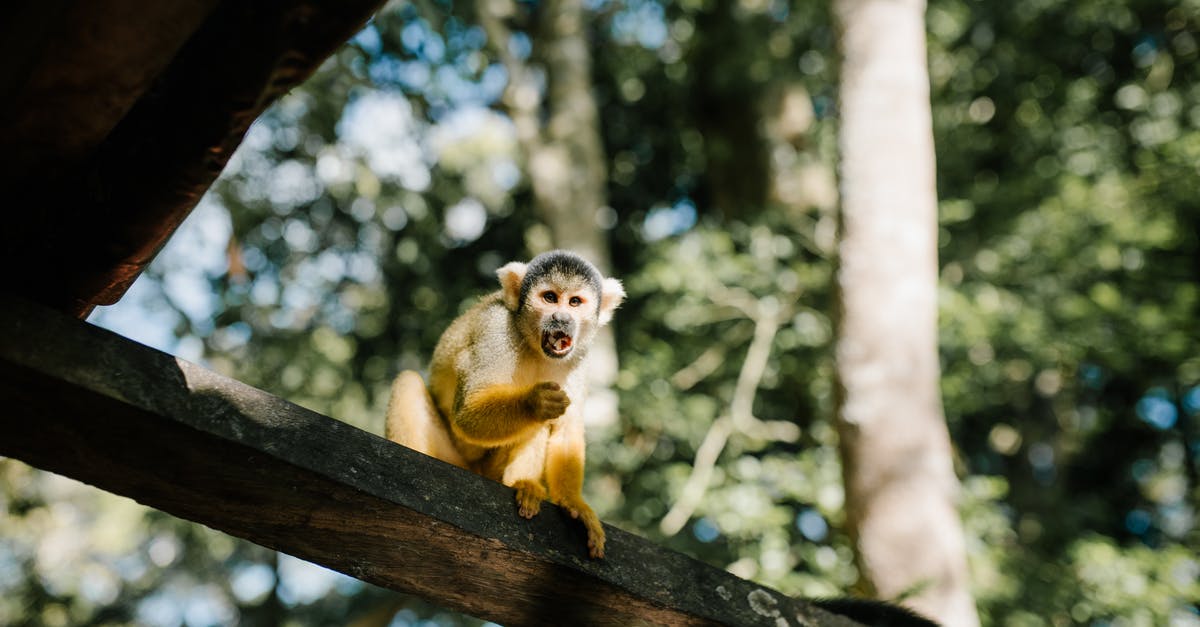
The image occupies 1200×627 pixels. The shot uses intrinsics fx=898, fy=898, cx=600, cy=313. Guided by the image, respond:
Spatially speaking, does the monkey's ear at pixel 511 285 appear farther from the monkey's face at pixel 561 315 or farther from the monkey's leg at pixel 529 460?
the monkey's leg at pixel 529 460

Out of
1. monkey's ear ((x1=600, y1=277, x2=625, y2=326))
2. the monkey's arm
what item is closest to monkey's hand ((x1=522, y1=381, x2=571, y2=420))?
the monkey's arm

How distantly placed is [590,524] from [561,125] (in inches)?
257

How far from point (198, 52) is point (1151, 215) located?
7794 millimetres

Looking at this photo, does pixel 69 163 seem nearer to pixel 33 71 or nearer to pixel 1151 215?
pixel 33 71

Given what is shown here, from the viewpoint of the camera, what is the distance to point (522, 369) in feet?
10.2

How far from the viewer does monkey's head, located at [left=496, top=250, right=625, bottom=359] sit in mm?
3033

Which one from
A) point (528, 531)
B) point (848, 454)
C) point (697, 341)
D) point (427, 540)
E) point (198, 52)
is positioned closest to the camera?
point (198, 52)

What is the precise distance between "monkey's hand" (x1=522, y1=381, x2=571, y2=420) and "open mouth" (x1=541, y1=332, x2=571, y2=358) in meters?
0.37

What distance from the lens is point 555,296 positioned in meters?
3.10

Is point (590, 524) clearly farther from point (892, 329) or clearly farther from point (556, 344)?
point (892, 329)

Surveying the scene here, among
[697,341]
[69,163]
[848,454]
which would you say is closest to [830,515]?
[848,454]

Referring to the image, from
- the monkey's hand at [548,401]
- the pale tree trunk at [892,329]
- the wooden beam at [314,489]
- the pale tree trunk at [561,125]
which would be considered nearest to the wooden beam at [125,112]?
the wooden beam at [314,489]

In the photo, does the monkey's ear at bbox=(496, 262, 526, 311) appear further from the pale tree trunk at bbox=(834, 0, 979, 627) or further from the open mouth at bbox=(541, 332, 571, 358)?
the pale tree trunk at bbox=(834, 0, 979, 627)

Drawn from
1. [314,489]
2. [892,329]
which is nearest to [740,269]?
[892,329]
